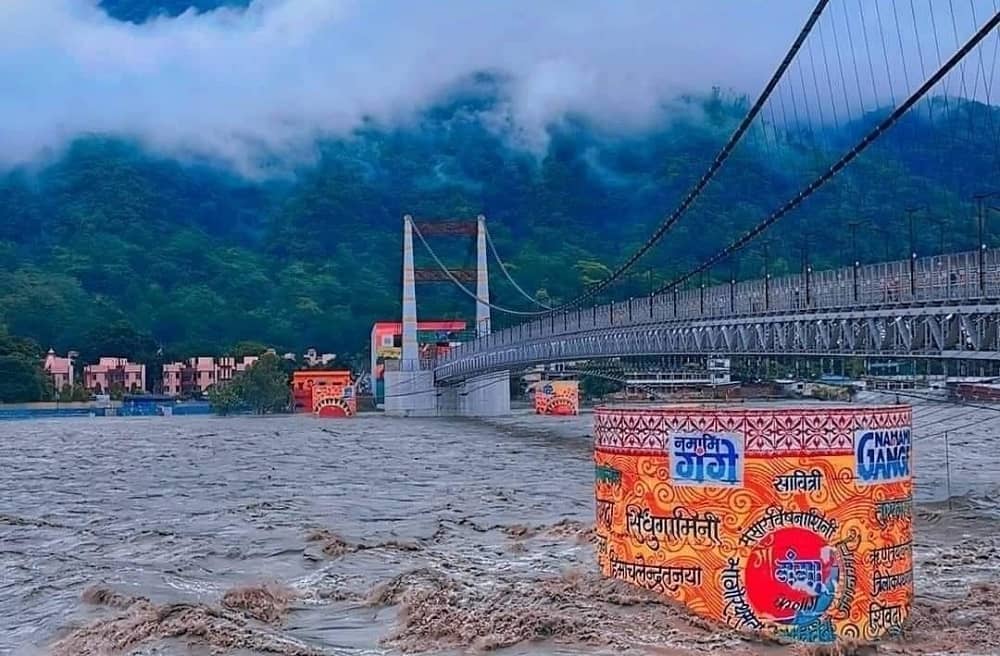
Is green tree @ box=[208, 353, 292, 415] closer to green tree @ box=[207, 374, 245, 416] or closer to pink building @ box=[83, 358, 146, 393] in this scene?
green tree @ box=[207, 374, 245, 416]

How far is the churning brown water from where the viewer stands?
12.9 metres

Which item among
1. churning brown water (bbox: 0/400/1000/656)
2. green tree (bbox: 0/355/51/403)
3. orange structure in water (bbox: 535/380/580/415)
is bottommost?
churning brown water (bbox: 0/400/1000/656)

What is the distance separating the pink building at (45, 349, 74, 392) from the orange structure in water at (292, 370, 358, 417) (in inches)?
987

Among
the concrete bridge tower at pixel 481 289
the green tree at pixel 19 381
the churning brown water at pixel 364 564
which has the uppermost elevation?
the concrete bridge tower at pixel 481 289

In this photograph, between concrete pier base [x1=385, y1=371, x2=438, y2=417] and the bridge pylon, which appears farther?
concrete pier base [x1=385, y1=371, x2=438, y2=417]

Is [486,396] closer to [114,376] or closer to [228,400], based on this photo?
[228,400]

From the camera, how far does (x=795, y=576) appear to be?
36.7 feet

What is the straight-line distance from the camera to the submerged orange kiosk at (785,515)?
11.1 metres

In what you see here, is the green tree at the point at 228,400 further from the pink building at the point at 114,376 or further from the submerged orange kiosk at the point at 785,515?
the submerged orange kiosk at the point at 785,515

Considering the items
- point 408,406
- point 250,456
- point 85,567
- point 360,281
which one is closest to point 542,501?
point 85,567

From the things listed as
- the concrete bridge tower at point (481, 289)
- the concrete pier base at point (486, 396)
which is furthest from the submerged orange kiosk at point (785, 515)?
the concrete bridge tower at point (481, 289)

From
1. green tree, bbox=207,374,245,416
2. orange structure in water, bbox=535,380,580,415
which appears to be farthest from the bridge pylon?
green tree, bbox=207,374,245,416

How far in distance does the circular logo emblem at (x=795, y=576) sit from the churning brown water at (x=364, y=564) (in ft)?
1.01

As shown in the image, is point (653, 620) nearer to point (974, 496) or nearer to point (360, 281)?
point (974, 496)
